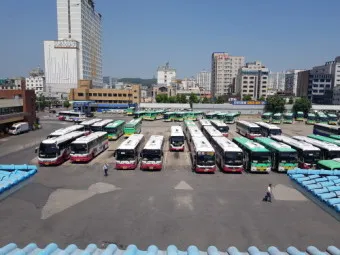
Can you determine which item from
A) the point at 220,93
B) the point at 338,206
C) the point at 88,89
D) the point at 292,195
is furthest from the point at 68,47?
the point at 338,206

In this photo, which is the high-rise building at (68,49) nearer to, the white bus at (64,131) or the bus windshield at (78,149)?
the white bus at (64,131)

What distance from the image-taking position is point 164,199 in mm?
16484

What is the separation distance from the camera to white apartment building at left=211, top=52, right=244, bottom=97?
169875mm

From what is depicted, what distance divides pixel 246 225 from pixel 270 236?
4.33 feet

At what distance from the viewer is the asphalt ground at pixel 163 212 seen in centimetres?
1179

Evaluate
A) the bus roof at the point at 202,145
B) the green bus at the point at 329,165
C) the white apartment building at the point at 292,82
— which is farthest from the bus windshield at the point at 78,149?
the white apartment building at the point at 292,82

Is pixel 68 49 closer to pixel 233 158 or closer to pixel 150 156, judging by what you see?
pixel 150 156

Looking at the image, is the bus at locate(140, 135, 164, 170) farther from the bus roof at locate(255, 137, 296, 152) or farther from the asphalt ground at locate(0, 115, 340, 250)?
the bus roof at locate(255, 137, 296, 152)

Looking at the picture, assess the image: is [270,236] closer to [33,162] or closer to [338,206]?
[338,206]

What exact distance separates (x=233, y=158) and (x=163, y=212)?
31.0 ft

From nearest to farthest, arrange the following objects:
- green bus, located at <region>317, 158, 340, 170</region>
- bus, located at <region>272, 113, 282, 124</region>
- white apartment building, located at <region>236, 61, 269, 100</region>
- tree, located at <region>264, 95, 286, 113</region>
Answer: green bus, located at <region>317, 158, 340, 170</region> < bus, located at <region>272, 113, 282, 124</region> < tree, located at <region>264, 95, 286, 113</region> < white apartment building, located at <region>236, 61, 269, 100</region>

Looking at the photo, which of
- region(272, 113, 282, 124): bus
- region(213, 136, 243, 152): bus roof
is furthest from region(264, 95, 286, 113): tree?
region(213, 136, 243, 152): bus roof

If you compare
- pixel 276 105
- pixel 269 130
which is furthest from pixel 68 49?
pixel 269 130

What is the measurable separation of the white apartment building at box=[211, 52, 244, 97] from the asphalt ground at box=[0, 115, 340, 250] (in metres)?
155
